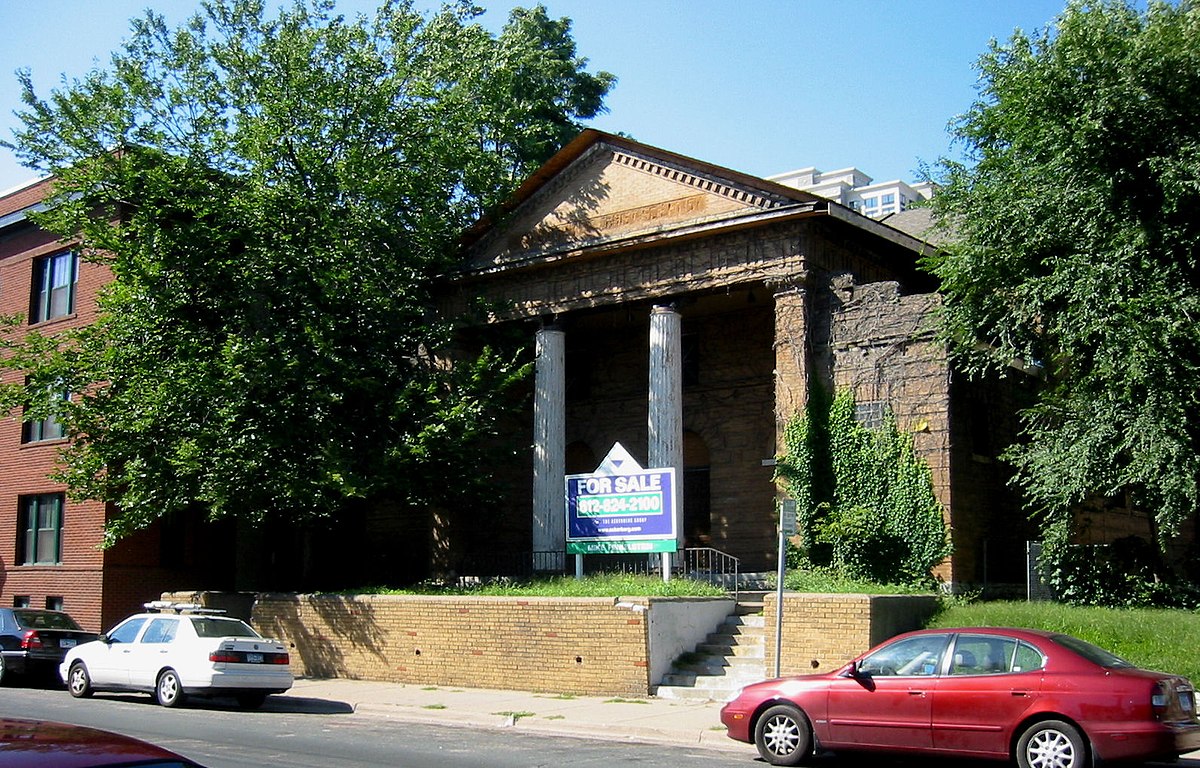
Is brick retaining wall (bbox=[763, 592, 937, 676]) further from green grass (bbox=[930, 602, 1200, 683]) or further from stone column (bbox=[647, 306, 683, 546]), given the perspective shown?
stone column (bbox=[647, 306, 683, 546])

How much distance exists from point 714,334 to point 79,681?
16.8 metres

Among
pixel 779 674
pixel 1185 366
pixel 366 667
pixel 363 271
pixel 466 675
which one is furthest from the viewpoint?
pixel 363 271

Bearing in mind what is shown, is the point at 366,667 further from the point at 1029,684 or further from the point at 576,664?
the point at 1029,684

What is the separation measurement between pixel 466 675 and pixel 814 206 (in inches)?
447

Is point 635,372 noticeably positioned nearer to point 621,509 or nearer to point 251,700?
point 621,509

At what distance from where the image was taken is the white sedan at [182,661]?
Answer: 17.0m

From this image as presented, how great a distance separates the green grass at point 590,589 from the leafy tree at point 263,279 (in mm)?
2622

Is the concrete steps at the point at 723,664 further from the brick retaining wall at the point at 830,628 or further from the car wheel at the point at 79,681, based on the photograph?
the car wheel at the point at 79,681

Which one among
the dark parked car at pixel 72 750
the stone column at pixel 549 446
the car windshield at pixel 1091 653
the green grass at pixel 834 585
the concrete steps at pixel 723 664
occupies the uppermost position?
the stone column at pixel 549 446

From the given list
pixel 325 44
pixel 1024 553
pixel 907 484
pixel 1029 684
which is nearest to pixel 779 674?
pixel 1029 684

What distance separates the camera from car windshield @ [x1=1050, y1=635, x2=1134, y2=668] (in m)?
10.5

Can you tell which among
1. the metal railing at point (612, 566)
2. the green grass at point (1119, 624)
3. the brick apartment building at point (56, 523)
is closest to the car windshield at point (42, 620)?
the brick apartment building at point (56, 523)

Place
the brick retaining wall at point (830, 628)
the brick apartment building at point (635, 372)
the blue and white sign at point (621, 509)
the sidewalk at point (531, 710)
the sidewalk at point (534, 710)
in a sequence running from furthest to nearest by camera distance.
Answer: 1. the brick apartment building at point (635, 372)
2. the blue and white sign at point (621, 509)
3. the brick retaining wall at point (830, 628)
4. the sidewalk at point (531, 710)
5. the sidewalk at point (534, 710)

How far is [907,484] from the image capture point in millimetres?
21938
